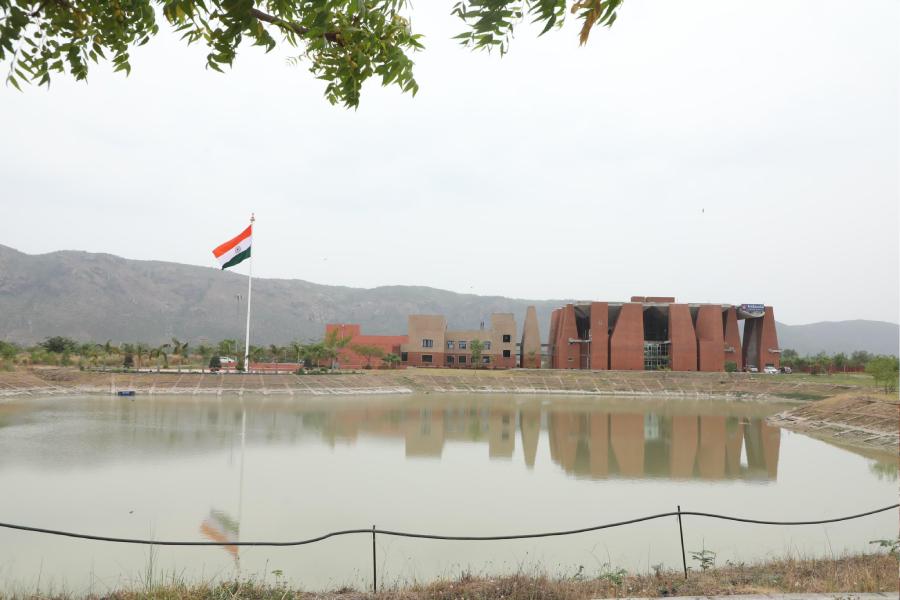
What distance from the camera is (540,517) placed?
46.5 ft

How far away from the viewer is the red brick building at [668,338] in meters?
69.6

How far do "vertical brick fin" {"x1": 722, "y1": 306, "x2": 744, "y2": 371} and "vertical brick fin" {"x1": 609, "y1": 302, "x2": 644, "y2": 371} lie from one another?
11.7 metres

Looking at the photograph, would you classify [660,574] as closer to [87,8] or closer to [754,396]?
[87,8]

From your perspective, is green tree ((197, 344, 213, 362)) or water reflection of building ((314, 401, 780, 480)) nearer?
water reflection of building ((314, 401, 780, 480))

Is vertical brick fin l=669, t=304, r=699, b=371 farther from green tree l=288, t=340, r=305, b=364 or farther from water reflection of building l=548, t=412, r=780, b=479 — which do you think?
green tree l=288, t=340, r=305, b=364

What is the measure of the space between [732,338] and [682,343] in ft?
28.0

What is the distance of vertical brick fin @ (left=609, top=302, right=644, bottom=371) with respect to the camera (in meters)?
69.4

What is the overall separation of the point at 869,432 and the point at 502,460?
22178 millimetres

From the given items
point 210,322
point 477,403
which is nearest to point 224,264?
point 477,403

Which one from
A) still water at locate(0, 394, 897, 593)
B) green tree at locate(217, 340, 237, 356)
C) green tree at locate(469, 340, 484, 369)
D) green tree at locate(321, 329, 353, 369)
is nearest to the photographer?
still water at locate(0, 394, 897, 593)

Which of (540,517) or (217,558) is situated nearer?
(217,558)

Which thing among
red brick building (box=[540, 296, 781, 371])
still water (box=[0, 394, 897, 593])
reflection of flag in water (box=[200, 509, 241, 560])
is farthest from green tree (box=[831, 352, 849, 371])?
reflection of flag in water (box=[200, 509, 241, 560])

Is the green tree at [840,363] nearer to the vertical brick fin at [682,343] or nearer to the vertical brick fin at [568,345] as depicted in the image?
the vertical brick fin at [682,343]

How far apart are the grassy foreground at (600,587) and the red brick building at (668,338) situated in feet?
207
